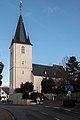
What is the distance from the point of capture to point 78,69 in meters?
82.0

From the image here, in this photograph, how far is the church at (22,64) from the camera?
98.9 metres

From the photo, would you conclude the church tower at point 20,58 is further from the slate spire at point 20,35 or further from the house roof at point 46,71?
the house roof at point 46,71

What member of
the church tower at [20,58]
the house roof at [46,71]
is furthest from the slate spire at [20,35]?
the house roof at [46,71]

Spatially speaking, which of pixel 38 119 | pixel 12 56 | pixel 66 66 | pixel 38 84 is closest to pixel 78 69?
pixel 66 66

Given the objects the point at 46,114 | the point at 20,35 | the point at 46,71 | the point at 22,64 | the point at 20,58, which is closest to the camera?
the point at 46,114

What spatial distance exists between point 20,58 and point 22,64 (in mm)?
2286

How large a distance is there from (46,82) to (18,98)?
1503 centimetres

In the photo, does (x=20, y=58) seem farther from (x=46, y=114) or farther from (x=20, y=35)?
(x=46, y=114)

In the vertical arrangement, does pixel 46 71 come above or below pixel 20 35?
below

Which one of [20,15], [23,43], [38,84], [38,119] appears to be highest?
[20,15]

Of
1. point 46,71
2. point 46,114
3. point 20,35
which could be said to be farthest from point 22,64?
point 46,114

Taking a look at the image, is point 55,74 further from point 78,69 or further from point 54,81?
point 78,69

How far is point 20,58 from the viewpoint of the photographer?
101 metres

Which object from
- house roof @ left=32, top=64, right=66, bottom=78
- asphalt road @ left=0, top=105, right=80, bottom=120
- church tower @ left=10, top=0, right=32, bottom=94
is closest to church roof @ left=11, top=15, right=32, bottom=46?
church tower @ left=10, top=0, right=32, bottom=94
